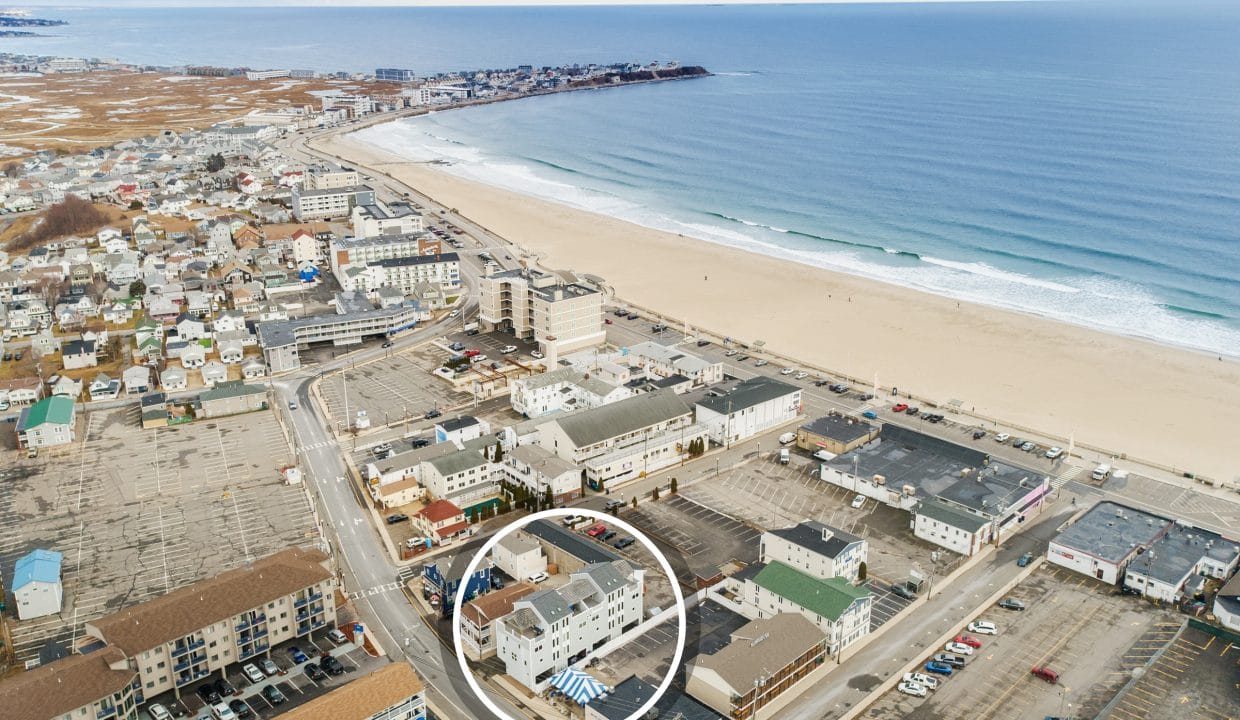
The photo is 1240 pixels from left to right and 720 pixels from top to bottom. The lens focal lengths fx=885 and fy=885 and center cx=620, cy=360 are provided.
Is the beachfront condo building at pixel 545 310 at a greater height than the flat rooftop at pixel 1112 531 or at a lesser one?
greater

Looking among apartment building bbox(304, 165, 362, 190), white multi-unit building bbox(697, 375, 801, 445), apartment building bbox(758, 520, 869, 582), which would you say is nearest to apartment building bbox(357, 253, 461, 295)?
white multi-unit building bbox(697, 375, 801, 445)

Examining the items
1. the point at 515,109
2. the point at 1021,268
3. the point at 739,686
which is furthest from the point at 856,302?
the point at 515,109

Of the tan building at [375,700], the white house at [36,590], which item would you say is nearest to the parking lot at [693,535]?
the tan building at [375,700]

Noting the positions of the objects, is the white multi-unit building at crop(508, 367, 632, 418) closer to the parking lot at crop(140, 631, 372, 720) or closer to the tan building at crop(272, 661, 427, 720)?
the parking lot at crop(140, 631, 372, 720)

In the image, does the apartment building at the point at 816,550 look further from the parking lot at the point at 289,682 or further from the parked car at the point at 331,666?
the parked car at the point at 331,666

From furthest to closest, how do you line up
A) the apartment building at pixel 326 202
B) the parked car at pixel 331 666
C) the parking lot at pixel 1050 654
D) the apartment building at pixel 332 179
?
the apartment building at pixel 332 179
the apartment building at pixel 326 202
the parked car at pixel 331 666
the parking lot at pixel 1050 654

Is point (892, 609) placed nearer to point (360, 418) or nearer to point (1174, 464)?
point (1174, 464)
